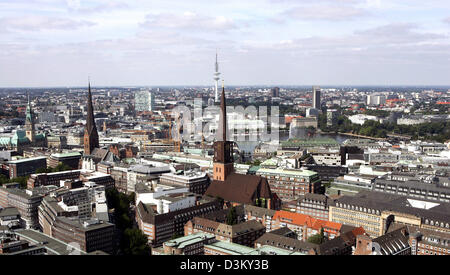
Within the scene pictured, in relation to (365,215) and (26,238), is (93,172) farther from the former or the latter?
(365,215)

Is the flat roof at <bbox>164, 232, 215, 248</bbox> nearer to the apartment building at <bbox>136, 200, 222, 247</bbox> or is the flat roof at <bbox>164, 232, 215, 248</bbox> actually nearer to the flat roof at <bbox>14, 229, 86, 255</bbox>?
the apartment building at <bbox>136, 200, 222, 247</bbox>

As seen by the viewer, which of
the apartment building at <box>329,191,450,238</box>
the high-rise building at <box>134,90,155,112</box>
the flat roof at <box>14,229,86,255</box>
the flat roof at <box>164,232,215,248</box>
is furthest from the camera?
the high-rise building at <box>134,90,155,112</box>

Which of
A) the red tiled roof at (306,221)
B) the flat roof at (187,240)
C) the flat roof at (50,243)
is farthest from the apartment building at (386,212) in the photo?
the flat roof at (50,243)

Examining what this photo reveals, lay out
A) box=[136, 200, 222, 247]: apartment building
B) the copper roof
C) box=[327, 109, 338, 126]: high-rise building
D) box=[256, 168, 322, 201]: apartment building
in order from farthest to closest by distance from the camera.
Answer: box=[327, 109, 338, 126]: high-rise building → box=[256, 168, 322, 201]: apartment building → the copper roof → box=[136, 200, 222, 247]: apartment building

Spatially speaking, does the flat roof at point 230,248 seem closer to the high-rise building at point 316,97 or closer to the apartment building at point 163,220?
the apartment building at point 163,220

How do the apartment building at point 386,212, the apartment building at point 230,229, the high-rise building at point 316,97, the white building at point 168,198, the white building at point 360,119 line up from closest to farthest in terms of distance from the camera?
the apartment building at point 230,229 < the apartment building at point 386,212 < the white building at point 168,198 < the white building at point 360,119 < the high-rise building at point 316,97

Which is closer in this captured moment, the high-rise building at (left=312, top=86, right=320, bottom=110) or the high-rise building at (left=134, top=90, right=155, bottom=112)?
the high-rise building at (left=134, top=90, right=155, bottom=112)

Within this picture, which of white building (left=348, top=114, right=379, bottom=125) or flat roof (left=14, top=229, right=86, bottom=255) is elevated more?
white building (left=348, top=114, right=379, bottom=125)

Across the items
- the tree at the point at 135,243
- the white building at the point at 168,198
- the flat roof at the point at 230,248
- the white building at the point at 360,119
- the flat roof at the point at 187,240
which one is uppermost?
the white building at the point at 360,119

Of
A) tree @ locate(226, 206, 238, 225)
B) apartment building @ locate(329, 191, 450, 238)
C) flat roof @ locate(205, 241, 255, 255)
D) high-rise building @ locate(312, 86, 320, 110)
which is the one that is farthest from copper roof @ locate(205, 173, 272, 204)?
high-rise building @ locate(312, 86, 320, 110)
